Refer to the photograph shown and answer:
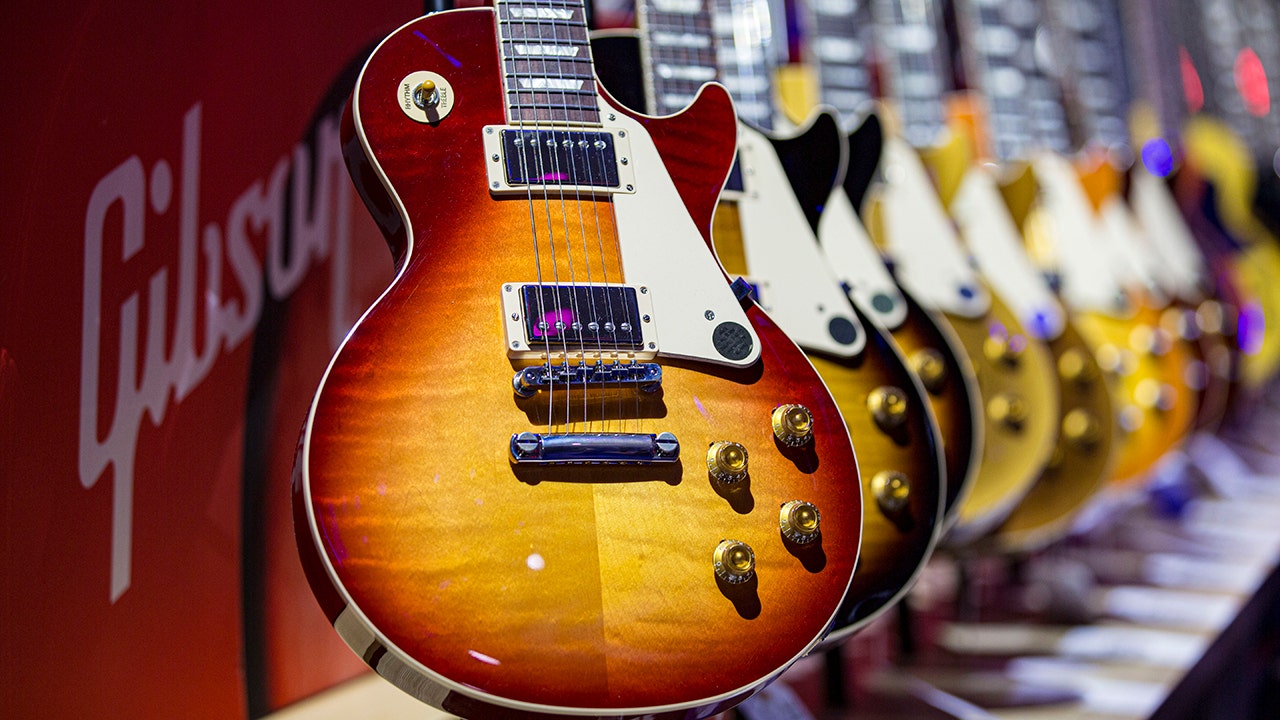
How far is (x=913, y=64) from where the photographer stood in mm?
2174

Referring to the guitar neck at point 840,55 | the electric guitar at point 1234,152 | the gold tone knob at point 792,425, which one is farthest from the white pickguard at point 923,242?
the electric guitar at point 1234,152

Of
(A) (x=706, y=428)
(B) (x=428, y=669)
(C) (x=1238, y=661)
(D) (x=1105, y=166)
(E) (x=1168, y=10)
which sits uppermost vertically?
(E) (x=1168, y=10)

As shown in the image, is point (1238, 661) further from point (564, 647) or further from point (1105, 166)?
point (564, 647)

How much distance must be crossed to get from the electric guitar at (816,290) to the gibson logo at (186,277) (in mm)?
Answer: 339

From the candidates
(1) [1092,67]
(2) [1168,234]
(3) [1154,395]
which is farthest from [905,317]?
(1) [1092,67]

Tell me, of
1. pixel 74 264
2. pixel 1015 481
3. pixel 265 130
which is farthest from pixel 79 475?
pixel 1015 481

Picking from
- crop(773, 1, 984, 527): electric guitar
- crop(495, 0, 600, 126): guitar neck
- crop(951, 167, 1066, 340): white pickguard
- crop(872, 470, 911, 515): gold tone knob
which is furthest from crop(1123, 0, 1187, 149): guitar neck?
crop(495, 0, 600, 126): guitar neck

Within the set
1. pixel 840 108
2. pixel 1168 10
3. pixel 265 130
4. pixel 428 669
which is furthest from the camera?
pixel 1168 10

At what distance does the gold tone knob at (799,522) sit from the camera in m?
0.73

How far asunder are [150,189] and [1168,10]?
3381 millimetres

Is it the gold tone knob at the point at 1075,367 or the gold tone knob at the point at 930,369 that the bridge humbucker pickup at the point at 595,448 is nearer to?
the gold tone knob at the point at 930,369

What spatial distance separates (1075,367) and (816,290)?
0.69 metres

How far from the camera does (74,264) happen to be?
925 mm

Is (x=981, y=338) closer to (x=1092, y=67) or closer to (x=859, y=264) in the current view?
(x=859, y=264)
